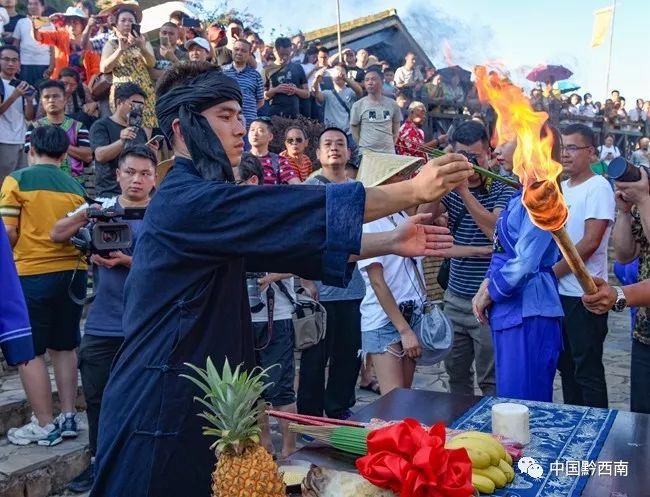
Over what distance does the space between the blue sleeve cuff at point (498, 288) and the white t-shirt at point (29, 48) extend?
7536 mm

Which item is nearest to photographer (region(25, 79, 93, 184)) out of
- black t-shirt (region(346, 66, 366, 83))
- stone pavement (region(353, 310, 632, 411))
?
stone pavement (region(353, 310, 632, 411))

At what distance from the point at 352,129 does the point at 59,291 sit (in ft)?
19.1

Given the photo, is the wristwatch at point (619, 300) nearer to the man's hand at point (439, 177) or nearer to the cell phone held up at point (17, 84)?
the man's hand at point (439, 177)

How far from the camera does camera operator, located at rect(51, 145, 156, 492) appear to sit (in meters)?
4.50

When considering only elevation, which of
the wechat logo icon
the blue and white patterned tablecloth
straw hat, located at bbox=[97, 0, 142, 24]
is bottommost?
the blue and white patterned tablecloth

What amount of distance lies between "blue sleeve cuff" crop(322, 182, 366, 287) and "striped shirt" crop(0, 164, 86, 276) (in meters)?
3.62

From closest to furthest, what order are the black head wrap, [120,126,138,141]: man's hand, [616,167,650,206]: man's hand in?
1. the black head wrap
2. [616,167,650,206]: man's hand
3. [120,126,138,141]: man's hand

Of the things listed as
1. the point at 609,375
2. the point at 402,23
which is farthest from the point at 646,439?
the point at 402,23

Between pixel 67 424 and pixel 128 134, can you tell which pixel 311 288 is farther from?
pixel 128 134

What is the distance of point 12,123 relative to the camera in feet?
24.7

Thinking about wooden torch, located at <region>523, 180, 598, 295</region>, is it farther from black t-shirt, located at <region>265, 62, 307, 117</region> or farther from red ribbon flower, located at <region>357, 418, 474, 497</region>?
black t-shirt, located at <region>265, 62, 307, 117</region>

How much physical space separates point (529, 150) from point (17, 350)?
2.32m

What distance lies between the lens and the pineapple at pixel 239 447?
1677 millimetres

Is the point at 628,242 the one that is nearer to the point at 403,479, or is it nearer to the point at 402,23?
the point at 403,479
